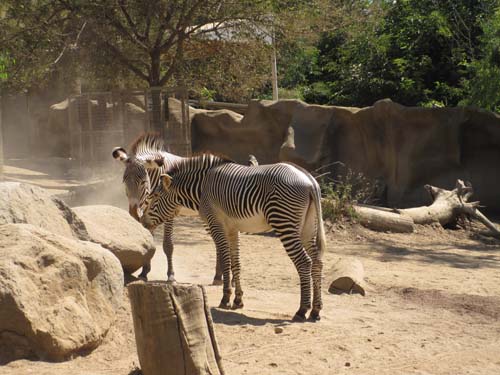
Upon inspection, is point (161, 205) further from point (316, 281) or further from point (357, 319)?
point (357, 319)

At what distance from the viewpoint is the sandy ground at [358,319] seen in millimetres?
5480

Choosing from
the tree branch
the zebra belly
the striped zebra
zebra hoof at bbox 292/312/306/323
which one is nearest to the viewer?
zebra hoof at bbox 292/312/306/323

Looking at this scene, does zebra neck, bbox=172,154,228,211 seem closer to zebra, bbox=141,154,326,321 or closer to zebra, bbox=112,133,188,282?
zebra, bbox=141,154,326,321

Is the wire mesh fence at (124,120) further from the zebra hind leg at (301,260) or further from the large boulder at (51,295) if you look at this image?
the large boulder at (51,295)

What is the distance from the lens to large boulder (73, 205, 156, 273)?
7.16 m

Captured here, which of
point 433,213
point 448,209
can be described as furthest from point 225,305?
point 448,209

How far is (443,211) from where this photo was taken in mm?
13188

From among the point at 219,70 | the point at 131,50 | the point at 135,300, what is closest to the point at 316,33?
the point at 219,70

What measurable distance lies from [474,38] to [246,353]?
52.2 ft

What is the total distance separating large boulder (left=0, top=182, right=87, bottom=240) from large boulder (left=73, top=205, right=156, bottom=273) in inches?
17.3

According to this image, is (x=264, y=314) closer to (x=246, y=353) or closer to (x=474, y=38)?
(x=246, y=353)

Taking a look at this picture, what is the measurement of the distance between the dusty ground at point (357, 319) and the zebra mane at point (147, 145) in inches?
57.8

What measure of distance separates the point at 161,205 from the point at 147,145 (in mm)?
928

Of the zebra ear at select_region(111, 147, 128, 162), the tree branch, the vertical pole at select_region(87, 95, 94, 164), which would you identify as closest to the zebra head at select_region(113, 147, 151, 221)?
the zebra ear at select_region(111, 147, 128, 162)
